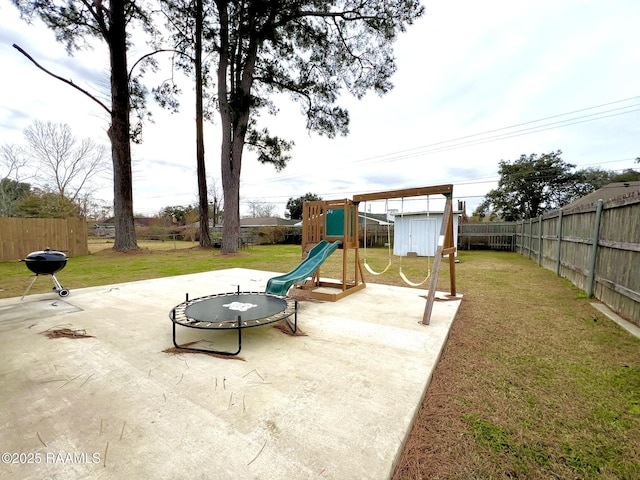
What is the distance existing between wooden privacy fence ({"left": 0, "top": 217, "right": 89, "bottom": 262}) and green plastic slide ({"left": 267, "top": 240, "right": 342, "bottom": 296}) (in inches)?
396

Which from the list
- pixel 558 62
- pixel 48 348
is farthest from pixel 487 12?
pixel 48 348

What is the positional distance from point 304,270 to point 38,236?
36.5 feet

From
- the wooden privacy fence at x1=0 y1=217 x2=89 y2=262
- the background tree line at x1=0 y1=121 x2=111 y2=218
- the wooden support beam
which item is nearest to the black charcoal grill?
the wooden support beam

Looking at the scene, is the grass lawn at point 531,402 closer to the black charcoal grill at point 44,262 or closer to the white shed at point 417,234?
the black charcoal grill at point 44,262

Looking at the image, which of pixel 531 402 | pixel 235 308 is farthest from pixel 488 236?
pixel 235 308

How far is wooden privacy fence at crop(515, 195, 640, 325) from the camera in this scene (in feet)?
10.7

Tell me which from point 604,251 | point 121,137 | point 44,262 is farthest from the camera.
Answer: point 121,137

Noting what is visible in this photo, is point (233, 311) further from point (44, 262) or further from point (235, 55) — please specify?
point (235, 55)

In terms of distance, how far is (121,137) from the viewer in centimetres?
1066

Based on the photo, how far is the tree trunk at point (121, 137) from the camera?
33.5ft

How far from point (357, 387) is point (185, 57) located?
15845 millimetres

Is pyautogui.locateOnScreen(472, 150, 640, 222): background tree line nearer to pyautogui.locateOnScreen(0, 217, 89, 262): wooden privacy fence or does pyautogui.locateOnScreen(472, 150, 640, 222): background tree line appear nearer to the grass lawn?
the grass lawn

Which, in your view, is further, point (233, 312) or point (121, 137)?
point (121, 137)

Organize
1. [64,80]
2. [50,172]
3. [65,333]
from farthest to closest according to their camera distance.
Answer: [50,172] < [64,80] < [65,333]
